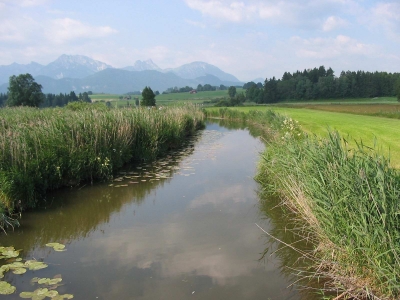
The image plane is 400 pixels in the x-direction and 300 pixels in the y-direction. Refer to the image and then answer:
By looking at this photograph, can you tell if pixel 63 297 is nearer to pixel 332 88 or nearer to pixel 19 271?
pixel 19 271

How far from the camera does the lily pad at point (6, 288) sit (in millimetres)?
5348

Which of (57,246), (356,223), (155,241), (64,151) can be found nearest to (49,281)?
(57,246)

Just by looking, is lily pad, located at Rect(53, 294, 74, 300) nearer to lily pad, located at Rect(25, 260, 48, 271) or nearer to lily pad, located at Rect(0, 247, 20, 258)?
lily pad, located at Rect(25, 260, 48, 271)

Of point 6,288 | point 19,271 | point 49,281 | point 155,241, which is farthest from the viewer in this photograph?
point 155,241

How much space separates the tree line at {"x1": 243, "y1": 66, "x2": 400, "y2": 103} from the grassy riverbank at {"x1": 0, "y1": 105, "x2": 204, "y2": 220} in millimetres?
76226

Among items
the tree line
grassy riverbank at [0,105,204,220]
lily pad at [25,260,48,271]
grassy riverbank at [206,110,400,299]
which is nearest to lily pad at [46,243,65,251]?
lily pad at [25,260,48,271]

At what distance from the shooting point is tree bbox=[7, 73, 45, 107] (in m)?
48.6

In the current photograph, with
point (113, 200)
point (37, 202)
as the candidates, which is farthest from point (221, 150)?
point (37, 202)

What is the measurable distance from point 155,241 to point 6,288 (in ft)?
9.41

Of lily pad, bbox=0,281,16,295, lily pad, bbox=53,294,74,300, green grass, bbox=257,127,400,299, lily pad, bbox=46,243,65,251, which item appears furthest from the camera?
lily pad, bbox=46,243,65,251

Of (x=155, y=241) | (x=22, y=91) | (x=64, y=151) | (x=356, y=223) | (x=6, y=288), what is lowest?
(x=155, y=241)

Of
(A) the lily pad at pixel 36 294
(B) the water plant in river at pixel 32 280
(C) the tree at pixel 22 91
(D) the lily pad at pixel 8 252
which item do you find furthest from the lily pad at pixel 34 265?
(C) the tree at pixel 22 91

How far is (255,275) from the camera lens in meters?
6.07

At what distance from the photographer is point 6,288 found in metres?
5.44
